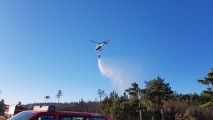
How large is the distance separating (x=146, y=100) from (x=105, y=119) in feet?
163

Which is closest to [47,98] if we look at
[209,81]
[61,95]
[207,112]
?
[61,95]

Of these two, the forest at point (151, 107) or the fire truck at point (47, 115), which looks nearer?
the fire truck at point (47, 115)

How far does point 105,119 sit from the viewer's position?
10.8 metres

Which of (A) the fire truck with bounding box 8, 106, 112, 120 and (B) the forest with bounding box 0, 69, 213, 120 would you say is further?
(B) the forest with bounding box 0, 69, 213, 120

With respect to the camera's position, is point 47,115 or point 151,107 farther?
point 151,107

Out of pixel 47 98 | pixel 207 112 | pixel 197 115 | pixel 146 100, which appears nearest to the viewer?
pixel 197 115

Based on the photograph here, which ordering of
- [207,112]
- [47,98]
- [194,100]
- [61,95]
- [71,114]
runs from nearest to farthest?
1. [71,114]
2. [207,112]
3. [194,100]
4. [47,98]
5. [61,95]

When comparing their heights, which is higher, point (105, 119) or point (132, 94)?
point (132, 94)

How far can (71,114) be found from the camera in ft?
31.0

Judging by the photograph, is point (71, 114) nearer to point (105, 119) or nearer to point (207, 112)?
point (105, 119)

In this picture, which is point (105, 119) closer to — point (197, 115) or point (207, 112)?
point (197, 115)

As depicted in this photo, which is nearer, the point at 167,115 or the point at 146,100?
the point at 146,100

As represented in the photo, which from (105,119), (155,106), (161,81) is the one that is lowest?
(105,119)

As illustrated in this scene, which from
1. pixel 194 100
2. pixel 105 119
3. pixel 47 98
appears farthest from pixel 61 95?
pixel 105 119
